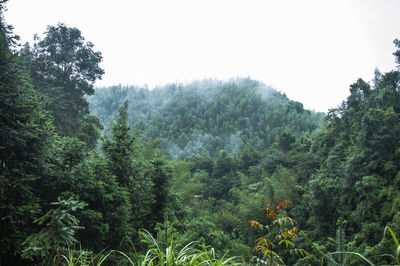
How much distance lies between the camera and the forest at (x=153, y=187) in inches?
94.4

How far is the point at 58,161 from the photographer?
16.1 feet

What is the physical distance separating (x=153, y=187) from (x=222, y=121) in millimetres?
58253

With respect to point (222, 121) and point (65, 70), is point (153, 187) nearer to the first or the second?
point (65, 70)

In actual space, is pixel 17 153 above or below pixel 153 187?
above

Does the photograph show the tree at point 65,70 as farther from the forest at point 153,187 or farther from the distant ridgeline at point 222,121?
the distant ridgeline at point 222,121

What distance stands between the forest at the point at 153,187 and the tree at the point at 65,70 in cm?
7

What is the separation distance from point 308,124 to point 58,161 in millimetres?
58531

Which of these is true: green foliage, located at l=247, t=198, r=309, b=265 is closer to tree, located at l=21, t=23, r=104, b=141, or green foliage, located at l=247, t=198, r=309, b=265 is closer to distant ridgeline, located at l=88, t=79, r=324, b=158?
tree, located at l=21, t=23, r=104, b=141

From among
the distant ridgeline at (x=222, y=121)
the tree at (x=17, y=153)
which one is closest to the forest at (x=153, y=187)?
the tree at (x=17, y=153)

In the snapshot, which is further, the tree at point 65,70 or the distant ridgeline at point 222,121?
the distant ridgeline at point 222,121

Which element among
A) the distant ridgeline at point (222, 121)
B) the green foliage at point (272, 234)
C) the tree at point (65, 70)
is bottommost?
the green foliage at point (272, 234)

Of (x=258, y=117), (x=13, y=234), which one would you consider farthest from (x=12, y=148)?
(x=258, y=117)

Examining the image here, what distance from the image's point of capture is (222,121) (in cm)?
6544

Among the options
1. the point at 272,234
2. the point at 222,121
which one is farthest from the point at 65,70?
the point at 222,121
